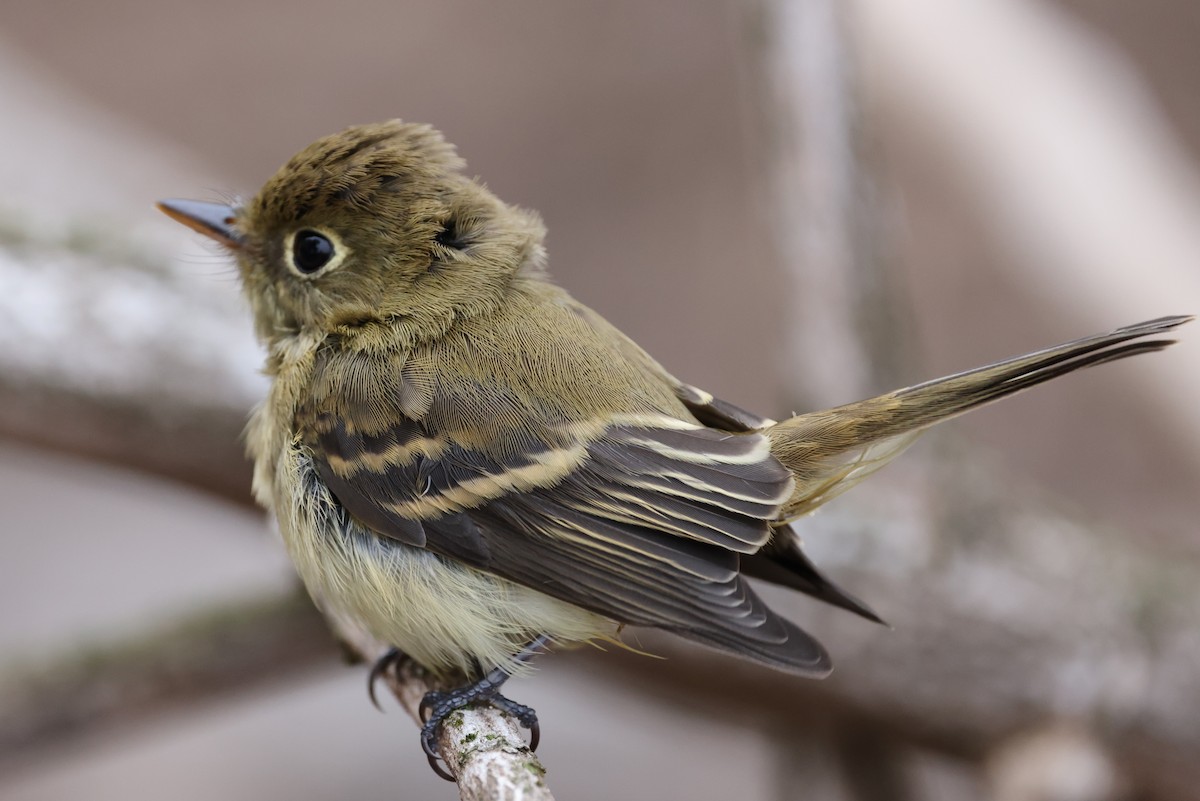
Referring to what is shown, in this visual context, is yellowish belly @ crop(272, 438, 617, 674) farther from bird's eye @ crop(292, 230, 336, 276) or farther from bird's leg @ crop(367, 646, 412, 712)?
bird's eye @ crop(292, 230, 336, 276)

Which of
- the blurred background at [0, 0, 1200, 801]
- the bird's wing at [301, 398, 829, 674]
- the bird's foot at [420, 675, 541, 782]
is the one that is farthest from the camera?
the blurred background at [0, 0, 1200, 801]

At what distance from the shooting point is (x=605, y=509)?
3.00 meters

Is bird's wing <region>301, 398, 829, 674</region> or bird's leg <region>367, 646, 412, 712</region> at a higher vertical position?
bird's leg <region>367, 646, 412, 712</region>

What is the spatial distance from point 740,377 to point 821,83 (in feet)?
12.6

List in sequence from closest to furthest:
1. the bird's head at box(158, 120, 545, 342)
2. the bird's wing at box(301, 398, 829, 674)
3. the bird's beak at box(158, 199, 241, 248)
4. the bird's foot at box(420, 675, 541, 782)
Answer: the bird's wing at box(301, 398, 829, 674)
the bird's foot at box(420, 675, 541, 782)
the bird's head at box(158, 120, 545, 342)
the bird's beak at box(158, 199, 241, 248)

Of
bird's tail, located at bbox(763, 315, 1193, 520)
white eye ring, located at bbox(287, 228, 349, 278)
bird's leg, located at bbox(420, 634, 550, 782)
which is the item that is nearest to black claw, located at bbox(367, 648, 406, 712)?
bird's leg, located at bbox(420, 634, 550, 782)

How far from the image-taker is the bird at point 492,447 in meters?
2.92

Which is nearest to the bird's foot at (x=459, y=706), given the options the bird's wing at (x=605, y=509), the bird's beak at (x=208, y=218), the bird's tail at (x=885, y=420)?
the bird's wing at (x=605, y=509)

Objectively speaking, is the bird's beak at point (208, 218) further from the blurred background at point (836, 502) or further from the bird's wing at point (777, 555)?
the bird's wing at point (777, 555)

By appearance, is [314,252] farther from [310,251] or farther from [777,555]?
[777,555]

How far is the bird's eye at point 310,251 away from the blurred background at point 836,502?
104 cm

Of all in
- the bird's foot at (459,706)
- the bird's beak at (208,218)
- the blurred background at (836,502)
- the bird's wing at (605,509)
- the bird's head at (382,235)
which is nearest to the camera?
the bird's wing at (605,509)

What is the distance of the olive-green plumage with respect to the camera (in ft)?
9.58

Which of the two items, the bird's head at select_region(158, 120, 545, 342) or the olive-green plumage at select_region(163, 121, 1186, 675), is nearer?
the olive-green plumage at select_region(163, 121, 1186, 675)
